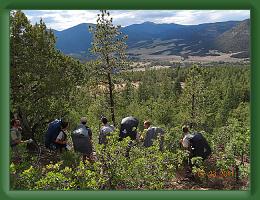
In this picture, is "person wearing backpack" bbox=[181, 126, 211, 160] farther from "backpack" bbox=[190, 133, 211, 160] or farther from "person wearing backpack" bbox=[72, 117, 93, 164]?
"person wearing backpack" bbox=[72, 117, 93, 164]

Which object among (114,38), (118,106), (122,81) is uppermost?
(114,38)

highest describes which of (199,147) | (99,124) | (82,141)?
(82,141)

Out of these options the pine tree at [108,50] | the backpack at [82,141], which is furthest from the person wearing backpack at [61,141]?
the pine tree at [108,50]

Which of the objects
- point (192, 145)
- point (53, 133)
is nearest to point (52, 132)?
point (53, 133)

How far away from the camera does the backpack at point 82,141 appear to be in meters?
7.83

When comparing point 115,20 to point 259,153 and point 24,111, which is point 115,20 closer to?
point 24,111

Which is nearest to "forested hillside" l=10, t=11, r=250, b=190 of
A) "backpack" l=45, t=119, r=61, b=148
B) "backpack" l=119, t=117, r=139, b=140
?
"backpack" l=45, t=119, r=61, b=148

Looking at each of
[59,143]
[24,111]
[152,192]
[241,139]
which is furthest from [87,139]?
[152,192]

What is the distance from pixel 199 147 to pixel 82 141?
96.0 inches

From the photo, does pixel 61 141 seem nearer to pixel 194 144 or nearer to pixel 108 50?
pixel 194 144

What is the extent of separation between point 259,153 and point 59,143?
6.60 meters

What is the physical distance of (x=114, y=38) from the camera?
20.3 metres
